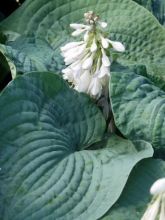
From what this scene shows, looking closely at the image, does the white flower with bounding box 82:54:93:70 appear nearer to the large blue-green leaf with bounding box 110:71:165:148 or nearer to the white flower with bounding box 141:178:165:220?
the large blue-green leaf with bounding box 110:71:165:148

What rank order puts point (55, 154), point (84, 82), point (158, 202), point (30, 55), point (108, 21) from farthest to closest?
point (108, 21) < point (30, 55) < point (84, 82) < point (55, 154) < point (158, 202)

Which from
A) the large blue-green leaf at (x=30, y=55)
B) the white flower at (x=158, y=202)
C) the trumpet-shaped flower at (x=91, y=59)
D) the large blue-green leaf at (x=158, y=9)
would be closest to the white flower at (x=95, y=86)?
the trumpet-shaped flower at (x=91, y=59)

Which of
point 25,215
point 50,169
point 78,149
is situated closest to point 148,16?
point 78,149

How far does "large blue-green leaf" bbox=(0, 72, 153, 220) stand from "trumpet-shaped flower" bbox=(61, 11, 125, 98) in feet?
0.14

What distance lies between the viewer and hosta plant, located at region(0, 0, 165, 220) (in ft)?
4.28

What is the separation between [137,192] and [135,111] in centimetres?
20

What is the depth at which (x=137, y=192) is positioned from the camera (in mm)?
1364

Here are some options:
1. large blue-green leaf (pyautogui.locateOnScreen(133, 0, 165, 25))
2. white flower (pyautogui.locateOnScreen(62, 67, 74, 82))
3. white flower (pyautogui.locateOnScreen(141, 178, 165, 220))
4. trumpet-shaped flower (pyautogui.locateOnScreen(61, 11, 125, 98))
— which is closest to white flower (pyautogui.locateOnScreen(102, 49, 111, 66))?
trumpet-shaped flower (pyautogui.locateOnScreen(61, 11, 125, 98))

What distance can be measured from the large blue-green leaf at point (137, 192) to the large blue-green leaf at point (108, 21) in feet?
1.30

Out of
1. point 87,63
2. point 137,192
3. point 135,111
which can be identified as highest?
point 87,63

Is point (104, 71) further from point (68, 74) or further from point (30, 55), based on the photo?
point (30, 55)

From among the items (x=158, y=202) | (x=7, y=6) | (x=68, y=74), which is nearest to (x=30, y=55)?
(x=68, y=74)

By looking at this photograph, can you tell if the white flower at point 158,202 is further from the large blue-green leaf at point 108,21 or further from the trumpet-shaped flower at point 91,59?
the large blue-green leaf at point 108,21

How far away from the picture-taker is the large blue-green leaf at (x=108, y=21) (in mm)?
1728
